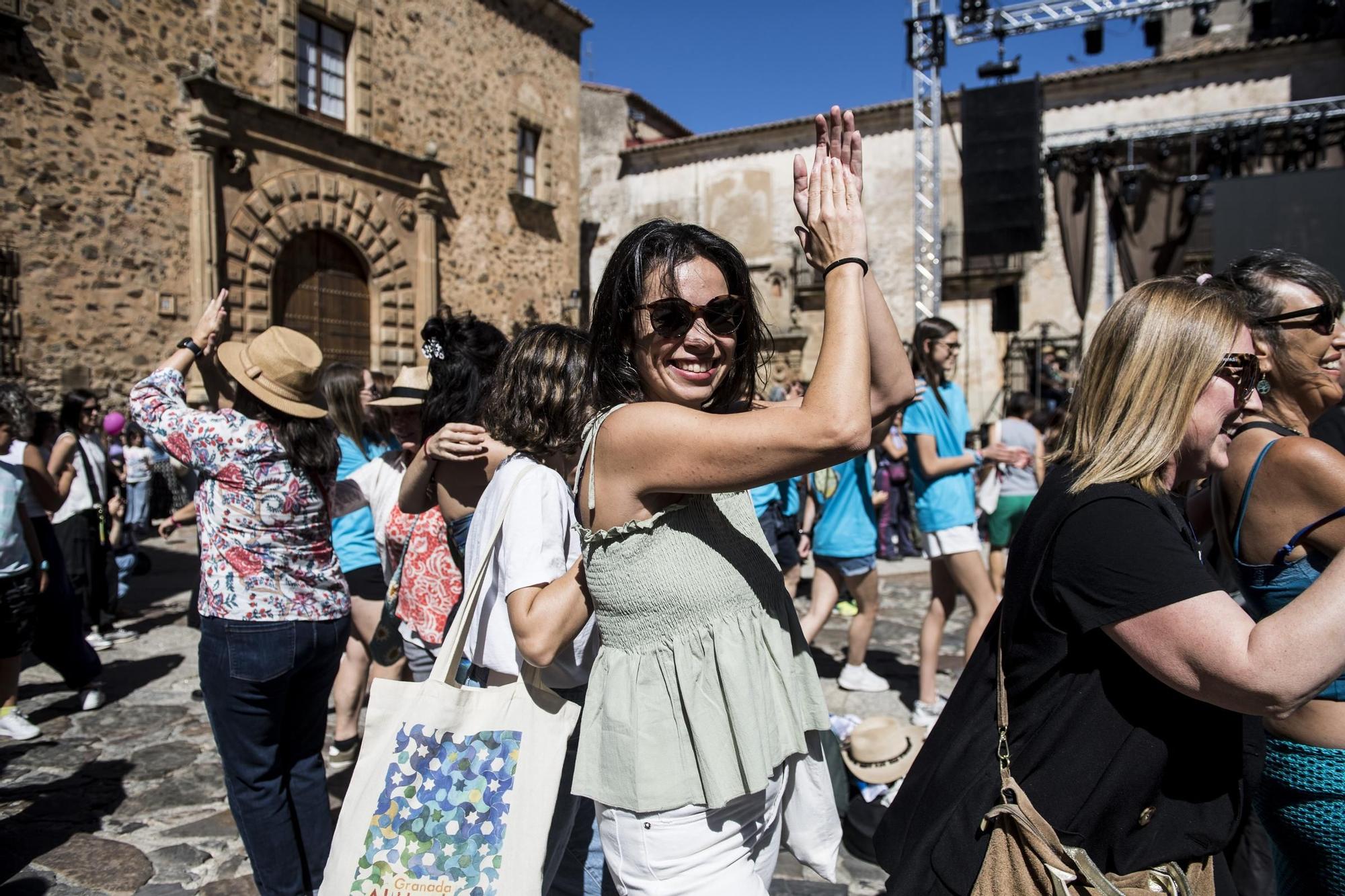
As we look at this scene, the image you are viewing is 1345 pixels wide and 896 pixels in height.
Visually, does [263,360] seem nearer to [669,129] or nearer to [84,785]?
[84,785]

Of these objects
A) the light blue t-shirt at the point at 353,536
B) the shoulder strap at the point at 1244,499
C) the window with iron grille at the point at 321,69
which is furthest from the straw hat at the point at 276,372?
the window with iron grille at the point at 321,69

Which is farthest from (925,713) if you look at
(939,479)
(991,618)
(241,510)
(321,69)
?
(321,69)

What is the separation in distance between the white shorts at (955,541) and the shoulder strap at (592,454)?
317 cm

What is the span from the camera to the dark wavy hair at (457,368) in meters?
2.78

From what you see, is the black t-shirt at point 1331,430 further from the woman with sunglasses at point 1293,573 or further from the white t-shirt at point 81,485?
the white t-shirt at point 81,485

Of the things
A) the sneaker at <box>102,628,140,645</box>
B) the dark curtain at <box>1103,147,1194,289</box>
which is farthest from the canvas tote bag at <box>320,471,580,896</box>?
the dark curtain at <box>1103,147,1194,289</box>

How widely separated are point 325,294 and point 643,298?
12.6 metres

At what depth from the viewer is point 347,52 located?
42.6ft

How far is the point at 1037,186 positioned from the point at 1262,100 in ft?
26.1

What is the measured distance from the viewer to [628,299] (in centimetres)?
162

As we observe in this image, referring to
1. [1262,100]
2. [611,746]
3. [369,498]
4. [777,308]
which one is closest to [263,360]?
[369,498]

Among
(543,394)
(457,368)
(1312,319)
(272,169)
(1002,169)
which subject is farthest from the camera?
(1002,169)

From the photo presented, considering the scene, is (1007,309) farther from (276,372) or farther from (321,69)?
(276,372)

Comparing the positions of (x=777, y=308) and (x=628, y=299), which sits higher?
(x=777, y=308)
